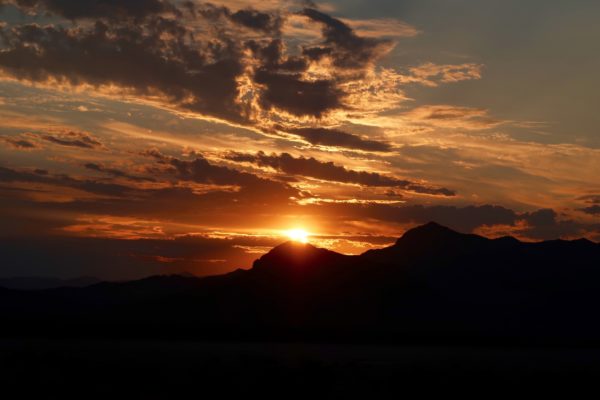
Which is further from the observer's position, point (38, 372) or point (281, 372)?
point (281, 372)

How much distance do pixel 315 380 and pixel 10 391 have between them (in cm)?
2851

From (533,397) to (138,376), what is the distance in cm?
3937

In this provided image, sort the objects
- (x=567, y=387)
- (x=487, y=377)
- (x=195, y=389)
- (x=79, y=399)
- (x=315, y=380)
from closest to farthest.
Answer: (x=79, y=399) < (x=195, y=389) < (x=315, y=380) < (x=567, y=387) < (x=487, y=377)

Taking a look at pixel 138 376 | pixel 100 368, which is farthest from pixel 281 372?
pixel 100 368

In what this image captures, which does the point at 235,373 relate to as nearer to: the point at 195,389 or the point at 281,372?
the point at 281,372

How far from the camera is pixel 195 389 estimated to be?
62562mm

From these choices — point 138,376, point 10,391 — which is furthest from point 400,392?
point 10,391

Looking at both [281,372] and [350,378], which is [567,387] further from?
[281,372]

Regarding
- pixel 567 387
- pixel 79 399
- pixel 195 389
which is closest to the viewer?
pixel 79 399

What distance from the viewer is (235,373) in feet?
250

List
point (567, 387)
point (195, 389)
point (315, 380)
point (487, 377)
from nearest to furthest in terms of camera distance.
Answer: point (195, 389) < point (315, 380) < point (567, 387) < point (487, 377)

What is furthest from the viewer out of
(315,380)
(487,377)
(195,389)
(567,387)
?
(487,377)

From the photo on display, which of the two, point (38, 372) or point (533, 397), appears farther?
A: point (38, 372)

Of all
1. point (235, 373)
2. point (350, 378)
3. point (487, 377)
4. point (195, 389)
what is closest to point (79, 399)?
point (195, 389)
